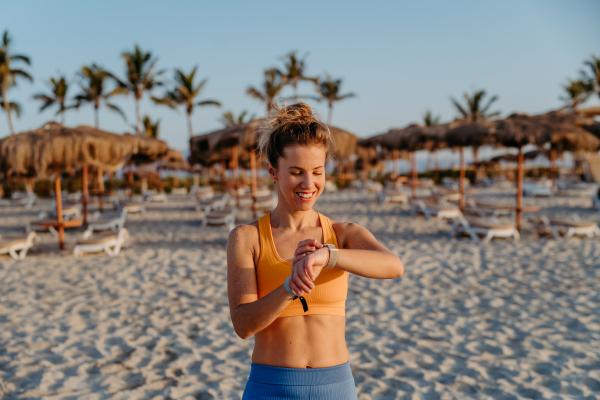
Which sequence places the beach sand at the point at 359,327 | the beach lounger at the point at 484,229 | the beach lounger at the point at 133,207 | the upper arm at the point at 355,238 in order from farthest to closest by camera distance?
the beach lounger at the point at 133,207 < the beach lounger at the point at 484,229 < the beach sand at the point at 359,327 < the upper arm at the point at 355,238

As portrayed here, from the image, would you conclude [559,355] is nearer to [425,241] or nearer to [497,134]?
[425,241]

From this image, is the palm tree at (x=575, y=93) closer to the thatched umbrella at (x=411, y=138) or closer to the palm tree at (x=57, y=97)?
the thatched umbrella at (x=411, y=138)

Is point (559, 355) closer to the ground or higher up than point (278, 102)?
closer to the ground

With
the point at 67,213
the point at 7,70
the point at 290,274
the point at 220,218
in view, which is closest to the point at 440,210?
the point at 220,218

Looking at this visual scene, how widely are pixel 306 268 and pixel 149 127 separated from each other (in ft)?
97.6

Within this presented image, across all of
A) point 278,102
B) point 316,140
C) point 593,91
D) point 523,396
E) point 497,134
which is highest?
point 593,91

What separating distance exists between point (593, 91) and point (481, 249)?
29.6 metres

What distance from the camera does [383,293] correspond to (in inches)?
189

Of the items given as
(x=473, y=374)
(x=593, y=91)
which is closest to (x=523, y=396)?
(x=473, y=374)

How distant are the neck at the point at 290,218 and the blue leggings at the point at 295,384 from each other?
1.39 ft

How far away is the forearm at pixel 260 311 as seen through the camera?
94 cm

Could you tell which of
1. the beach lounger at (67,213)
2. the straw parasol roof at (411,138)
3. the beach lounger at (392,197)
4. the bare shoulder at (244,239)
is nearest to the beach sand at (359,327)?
the bare shoulder at (244,239)

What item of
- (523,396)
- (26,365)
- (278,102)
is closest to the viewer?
(278,102)

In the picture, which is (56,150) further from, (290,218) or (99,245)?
(290,218)
